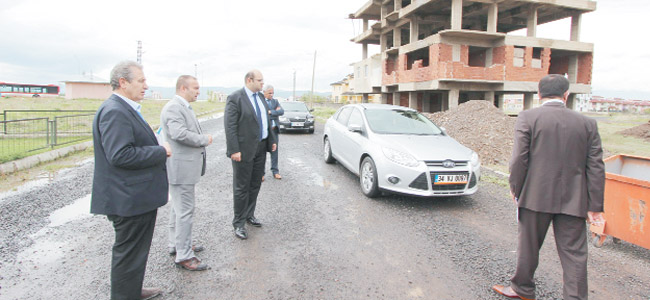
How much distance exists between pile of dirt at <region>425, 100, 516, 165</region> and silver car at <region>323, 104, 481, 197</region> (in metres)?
4.21

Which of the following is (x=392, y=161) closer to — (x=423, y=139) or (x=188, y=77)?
(x=423, y=139)

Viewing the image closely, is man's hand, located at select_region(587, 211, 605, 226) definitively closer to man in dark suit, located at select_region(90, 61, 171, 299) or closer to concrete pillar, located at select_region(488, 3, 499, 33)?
man in dark suit, located at select_region(90, 61, 171, 299)

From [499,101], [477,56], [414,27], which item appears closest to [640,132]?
[499,101]

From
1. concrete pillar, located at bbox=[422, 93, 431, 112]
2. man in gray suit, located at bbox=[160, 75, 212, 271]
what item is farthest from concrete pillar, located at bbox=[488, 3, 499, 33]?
man in gray suit, located at bbox=[160, 75, 212, 271]

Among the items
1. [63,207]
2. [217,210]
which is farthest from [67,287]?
[63,207]

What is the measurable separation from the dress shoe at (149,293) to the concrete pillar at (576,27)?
1209 inches

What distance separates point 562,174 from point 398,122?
4309 millimetres

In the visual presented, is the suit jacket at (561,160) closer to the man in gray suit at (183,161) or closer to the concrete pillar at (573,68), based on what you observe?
the man in gray suit at (183,161)

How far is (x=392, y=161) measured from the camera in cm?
550

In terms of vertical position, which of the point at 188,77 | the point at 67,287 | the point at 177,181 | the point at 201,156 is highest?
the point at 188,77

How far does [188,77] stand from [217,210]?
241 cm

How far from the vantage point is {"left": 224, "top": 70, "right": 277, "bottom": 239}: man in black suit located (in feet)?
13.3

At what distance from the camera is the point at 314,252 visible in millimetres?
3828

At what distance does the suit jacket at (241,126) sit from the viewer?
4.03 m
